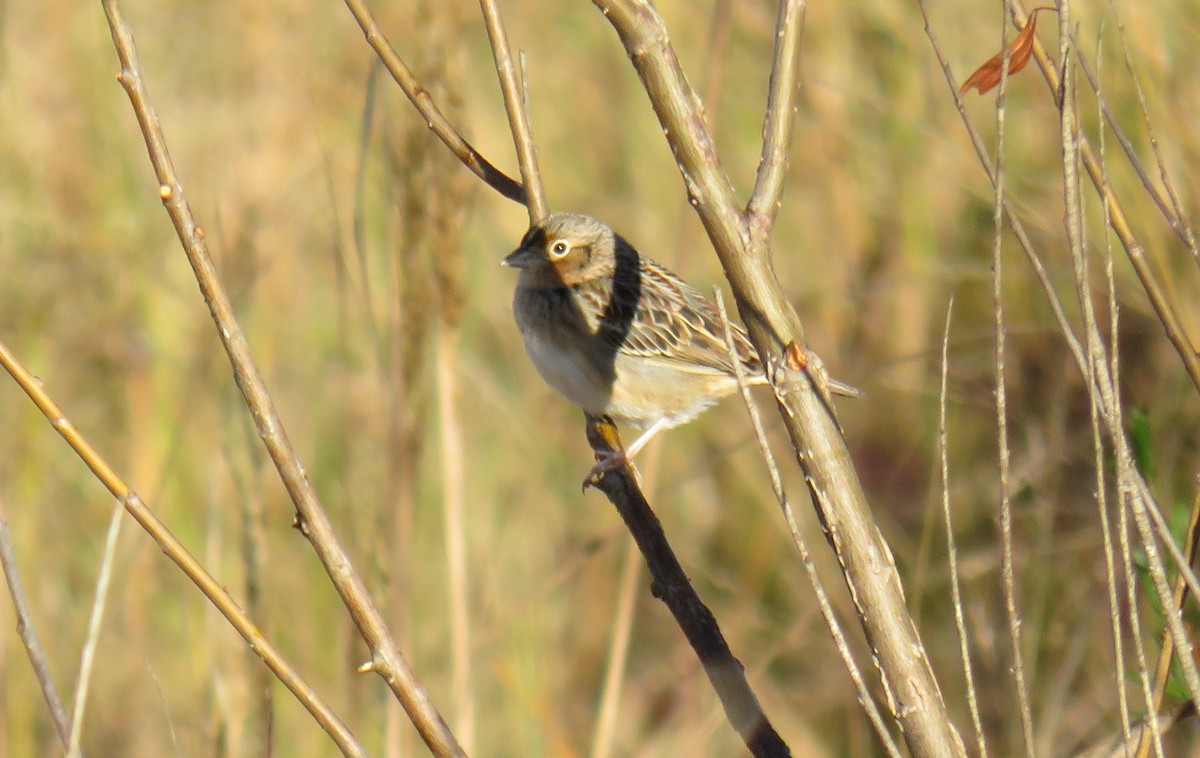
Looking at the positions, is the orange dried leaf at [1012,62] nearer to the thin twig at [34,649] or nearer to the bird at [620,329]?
the thin twig at [34,649]

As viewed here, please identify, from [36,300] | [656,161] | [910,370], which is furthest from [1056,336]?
[36,300]

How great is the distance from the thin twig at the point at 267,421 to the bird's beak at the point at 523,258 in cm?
246

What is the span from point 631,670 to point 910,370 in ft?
5.93

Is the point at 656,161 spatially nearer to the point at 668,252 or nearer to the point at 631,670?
the point at 668,252

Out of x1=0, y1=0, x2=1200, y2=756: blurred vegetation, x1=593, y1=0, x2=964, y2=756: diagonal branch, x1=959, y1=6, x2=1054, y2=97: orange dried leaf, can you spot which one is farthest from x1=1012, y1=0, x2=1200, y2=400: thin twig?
x1=0, y1=0, x2=1200, y2=756: blurred vegetation

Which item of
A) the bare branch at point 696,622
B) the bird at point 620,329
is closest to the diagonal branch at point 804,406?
the bare branch at point 696,622

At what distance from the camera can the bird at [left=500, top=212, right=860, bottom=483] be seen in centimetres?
418

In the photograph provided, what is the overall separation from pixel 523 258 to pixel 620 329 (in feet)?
1.34

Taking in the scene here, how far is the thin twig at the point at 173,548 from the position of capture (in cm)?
160

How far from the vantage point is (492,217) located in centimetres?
611

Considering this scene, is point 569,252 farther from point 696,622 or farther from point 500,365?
point 696,622

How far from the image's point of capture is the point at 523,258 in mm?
4152

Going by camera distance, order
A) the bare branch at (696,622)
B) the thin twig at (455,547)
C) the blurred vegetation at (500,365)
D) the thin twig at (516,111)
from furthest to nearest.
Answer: the blurred vegetation at (500,365), the thin twig at (455,547), the thin twig at (516,111), the bare branch at (696,622)

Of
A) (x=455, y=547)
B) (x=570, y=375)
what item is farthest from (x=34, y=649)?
(x=570, y=375)
